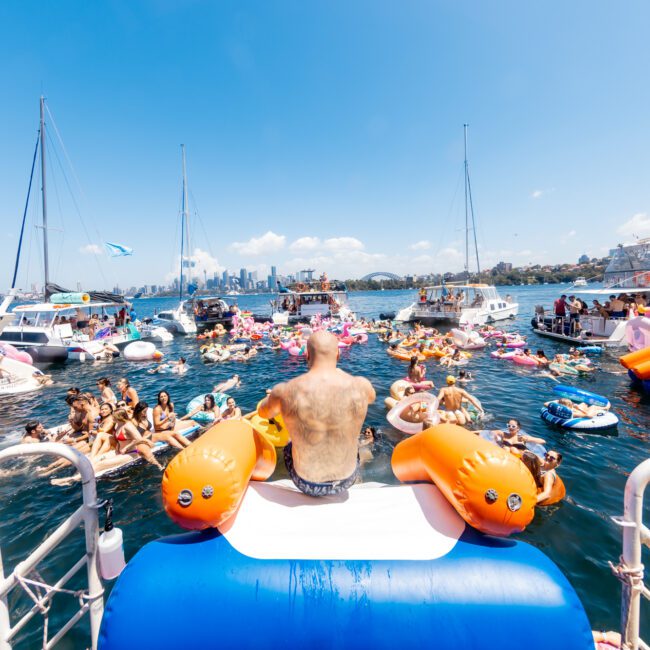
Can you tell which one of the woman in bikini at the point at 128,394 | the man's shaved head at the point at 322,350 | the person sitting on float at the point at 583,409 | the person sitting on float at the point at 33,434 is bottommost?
the person sitting on float at the point at 583,409

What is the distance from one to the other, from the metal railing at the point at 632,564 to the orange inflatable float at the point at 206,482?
2735 mm

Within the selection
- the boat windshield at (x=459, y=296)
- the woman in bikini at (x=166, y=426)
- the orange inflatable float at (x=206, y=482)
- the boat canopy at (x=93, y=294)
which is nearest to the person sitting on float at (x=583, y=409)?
the orange inflatable float at (x=206, y=482)

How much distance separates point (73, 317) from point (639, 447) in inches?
1110

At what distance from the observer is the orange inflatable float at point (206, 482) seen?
2.36 meters

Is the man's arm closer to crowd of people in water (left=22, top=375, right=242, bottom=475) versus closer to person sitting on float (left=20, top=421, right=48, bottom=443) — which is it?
crowd of people in water (left=22, top=375, right=242, bottom=475)

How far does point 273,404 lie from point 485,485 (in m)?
1.76

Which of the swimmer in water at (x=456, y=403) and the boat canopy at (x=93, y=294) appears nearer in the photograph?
the swimmer in water at (x=456, y=403)

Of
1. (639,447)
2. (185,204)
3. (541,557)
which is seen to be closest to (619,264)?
(639,447)

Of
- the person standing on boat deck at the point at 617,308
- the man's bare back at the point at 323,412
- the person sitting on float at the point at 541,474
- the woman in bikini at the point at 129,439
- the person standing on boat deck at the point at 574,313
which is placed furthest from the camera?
the person standing on boat deck at the point at 574,313

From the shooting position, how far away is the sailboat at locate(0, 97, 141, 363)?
1809 cm

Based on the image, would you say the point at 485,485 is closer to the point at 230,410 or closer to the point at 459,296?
the point at 230,410

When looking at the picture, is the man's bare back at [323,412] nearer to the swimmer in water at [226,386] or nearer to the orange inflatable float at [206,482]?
the orange inflatable float at [206,482]

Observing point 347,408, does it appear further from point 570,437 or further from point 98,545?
point 570,437

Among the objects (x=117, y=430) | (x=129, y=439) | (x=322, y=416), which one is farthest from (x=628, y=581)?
(x=117, y=430)
